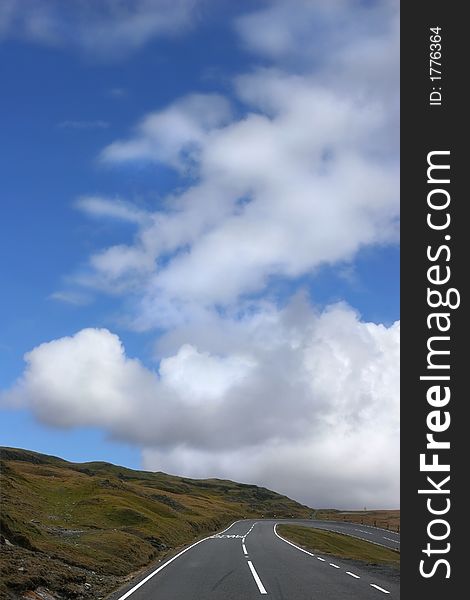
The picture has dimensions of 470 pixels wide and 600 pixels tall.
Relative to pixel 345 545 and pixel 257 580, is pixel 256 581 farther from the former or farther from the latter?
pixel 345 545

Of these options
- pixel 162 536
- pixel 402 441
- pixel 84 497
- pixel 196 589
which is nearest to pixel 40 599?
pixel 196 589

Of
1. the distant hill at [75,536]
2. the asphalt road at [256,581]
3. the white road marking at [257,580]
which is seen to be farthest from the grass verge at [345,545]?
the white road marking at [257,580]

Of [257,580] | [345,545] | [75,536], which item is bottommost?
[345,545]

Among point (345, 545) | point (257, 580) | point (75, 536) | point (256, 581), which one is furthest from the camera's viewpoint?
point (345, 545)

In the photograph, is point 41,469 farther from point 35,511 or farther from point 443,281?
point 443,281

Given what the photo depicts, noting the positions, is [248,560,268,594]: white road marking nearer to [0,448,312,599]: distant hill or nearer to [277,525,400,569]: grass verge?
[0,448,312,599]: distant hill

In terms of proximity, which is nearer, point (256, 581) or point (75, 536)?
point (256, 581)

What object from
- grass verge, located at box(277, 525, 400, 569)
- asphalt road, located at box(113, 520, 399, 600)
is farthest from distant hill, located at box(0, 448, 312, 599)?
grass verge, located at box(277, 525, 400, 569)

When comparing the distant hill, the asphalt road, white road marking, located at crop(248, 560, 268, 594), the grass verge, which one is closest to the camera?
the asphalt road

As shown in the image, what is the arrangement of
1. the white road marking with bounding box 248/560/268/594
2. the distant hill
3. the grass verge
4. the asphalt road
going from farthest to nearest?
the grass verge < the distant hill < the white road marking with bounding box 248/560/268/594 < the asphalt road

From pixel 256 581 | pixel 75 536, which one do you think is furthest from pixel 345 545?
pixel 256 581

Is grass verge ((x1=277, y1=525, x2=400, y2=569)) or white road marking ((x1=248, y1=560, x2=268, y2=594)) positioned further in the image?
grass verge ((x1=277, y1=525, x2=400, y2=569))

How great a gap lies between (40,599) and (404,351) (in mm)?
14579

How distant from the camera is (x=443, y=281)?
24031 mm
